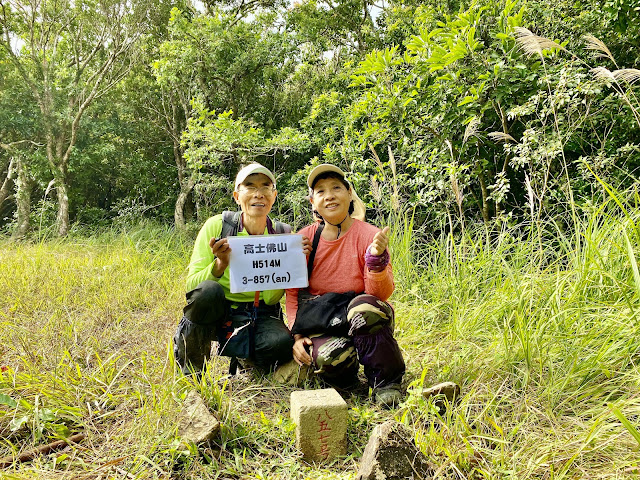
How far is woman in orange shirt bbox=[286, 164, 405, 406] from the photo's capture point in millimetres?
1952

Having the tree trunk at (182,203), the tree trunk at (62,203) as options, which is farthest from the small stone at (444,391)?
the tree trunk at (62,203)

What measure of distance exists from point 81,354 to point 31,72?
26.1 feet

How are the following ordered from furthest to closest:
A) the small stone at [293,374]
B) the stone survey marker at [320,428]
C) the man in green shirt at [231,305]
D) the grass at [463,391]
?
the small stone at [293,374] < the man in green shirt at [231,305] < the stone survey marker at [320,428] < the grass at [463,391]

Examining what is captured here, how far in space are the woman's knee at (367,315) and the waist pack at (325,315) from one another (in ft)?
0.26

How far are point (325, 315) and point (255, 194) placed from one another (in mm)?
765

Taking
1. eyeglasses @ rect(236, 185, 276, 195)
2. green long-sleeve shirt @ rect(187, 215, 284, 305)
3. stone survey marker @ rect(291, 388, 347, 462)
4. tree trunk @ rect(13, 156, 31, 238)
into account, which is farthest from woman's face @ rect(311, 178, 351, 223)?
tree trunk @ rect(13, 156, 31, 238)

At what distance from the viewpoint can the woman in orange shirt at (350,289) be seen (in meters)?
1.95

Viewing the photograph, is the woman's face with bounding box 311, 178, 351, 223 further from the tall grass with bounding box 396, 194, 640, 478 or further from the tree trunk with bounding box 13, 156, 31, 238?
the tree trunk with bounding box 13, 156, 31, 238

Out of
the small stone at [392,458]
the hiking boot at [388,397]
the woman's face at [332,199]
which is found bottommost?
the hiking boot at [388,397]

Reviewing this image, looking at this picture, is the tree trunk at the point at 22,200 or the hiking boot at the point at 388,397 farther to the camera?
the tree trunk at the point at 22,200

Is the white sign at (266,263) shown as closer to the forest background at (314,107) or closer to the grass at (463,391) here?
the grass at (463,391)

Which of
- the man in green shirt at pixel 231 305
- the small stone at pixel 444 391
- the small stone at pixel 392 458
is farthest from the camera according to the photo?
the man in green shirt at pixel 231 305

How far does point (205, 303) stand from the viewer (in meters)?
2.00

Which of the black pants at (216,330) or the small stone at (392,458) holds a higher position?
the black pants at (216,330)
